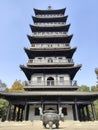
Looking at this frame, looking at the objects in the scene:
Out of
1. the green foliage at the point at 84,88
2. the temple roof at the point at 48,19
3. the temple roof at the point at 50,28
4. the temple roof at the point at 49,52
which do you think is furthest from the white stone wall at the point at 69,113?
the green foliage at the point at 84,88

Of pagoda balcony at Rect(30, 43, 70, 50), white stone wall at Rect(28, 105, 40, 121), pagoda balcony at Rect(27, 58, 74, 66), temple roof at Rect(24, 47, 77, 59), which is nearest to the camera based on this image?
white stone wall at Rect(28, 105, 40, 121)

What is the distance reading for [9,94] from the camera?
56.0ft

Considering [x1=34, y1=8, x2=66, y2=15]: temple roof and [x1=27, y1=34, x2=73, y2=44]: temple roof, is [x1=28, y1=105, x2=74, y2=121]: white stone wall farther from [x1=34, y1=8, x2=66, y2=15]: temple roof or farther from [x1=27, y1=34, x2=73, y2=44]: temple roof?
[x1=34, y1=8, x2=66, y2=15]: temple roof

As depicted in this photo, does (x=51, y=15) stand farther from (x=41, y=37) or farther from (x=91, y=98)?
(x=91, y=98)

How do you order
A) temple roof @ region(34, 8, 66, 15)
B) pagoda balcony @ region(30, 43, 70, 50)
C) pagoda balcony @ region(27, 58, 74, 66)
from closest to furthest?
pagoda balcony @ region(27, 58, 74, 66)
pagoda balcony @ region(30, 43, 70, 50)
temple roof @ region(34, 8, 66, 15)

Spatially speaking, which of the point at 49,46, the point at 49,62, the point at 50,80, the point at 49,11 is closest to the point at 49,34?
the point at 49,46

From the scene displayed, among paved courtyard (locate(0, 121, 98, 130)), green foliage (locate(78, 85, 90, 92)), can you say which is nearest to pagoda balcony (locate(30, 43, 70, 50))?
paved courtyard (locate(0, 121, 98, 130))

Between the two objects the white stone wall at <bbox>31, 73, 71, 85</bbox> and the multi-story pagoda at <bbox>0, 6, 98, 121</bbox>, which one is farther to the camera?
the white stone wall at <bbox>31, 73, 71, 85</bbox>

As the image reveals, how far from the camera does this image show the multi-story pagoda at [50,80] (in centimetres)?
1775

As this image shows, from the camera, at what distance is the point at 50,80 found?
20219mm

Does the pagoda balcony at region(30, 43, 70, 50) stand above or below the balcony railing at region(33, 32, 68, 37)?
below

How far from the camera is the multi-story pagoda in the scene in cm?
1775

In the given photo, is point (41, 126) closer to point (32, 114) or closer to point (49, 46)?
Result: point (32, 114)

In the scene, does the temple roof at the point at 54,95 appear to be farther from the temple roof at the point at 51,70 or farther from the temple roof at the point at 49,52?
the temple roof at the point at 49,52
